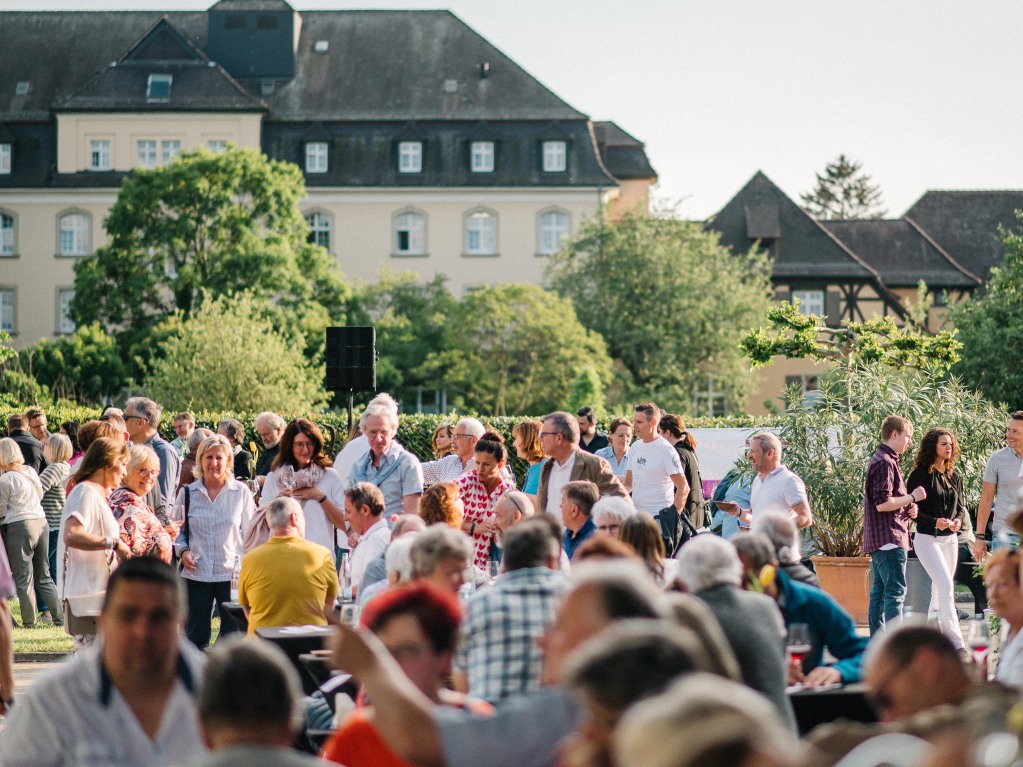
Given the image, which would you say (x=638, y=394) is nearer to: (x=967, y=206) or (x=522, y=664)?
(x=967, y=206)

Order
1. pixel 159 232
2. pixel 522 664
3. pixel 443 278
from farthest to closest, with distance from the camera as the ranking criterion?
pixel 443 278
pixel 159 232
pixel 522 664

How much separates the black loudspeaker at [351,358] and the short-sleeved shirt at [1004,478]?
8.61 meters

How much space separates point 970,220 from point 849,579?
61174 mm

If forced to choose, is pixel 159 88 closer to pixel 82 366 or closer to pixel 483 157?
pixel 483 157

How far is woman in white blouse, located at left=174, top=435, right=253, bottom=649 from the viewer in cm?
1073

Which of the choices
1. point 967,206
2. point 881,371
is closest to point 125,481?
point 881,371

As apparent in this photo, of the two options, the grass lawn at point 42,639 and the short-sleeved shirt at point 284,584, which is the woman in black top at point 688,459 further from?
the short-sleeved shirt at point 284,584

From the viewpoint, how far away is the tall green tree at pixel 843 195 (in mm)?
100438

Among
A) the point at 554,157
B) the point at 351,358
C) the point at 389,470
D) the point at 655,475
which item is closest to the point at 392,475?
the point at 389,470

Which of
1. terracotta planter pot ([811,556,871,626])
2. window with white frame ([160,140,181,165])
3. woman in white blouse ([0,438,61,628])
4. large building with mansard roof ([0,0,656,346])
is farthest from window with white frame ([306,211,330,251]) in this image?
terracotta planter pot ([811,556,871,626])

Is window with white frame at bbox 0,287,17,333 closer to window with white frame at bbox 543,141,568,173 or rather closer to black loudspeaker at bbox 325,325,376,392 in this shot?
window with white frame at bbox 543,141,568,173

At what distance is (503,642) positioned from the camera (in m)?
5.08

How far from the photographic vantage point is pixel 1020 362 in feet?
141

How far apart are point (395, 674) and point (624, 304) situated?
50537mm
